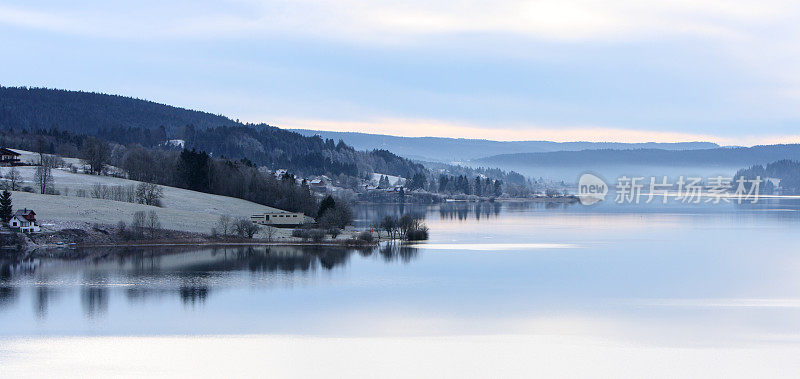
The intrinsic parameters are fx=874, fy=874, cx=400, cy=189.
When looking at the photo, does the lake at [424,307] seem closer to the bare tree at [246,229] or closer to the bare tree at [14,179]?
the bare tree at [246,229]

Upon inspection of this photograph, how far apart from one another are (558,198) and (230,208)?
67.3 meters

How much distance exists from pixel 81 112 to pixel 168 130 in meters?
12.7

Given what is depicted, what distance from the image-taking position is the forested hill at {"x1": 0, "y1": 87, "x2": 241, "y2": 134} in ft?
402

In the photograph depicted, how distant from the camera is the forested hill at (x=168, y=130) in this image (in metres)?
115

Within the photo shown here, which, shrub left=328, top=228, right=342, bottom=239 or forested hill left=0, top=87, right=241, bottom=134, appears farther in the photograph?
forested hill left=0, top=87, right=241, bottom=134

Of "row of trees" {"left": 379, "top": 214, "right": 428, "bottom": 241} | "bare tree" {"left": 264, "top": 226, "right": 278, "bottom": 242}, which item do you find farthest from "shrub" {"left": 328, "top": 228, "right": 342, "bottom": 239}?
"bare tree" {"left": 264, "top": 226, "right": 278, "bottom": 242}

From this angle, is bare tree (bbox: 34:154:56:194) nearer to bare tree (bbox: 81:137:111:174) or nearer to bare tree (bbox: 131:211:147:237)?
bare tree (bbox: 81:137:111:174)

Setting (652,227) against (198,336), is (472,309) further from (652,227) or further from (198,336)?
(652,227)

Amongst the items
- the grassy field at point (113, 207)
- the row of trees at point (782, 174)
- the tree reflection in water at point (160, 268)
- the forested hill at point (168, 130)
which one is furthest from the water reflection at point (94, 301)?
the row of trees at point (782, 174)

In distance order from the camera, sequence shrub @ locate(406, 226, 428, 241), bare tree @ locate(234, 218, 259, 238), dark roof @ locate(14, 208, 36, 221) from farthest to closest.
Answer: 1. shrub @ locate(406, 226, 428, 241)
2. bare tree @ locate(234, 218, 259, 238)
3. dark roof @ locate(14, 208, 36, 221)

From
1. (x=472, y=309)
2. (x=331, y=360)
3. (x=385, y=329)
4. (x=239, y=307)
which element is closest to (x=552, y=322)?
(x=472, y=309)

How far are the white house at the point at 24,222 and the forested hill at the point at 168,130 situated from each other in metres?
76.1

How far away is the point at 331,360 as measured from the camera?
14.9m

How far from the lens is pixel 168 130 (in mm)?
133625
